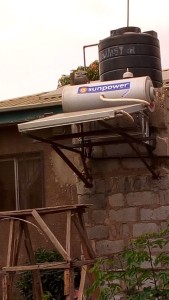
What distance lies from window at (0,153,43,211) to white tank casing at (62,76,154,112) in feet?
9.28

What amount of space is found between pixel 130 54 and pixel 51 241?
2.63 metres

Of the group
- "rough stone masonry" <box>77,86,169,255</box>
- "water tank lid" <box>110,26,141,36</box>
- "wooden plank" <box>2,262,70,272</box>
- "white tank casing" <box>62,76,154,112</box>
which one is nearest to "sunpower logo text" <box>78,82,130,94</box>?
"white tank casing" <box>62,76,154,112</box>

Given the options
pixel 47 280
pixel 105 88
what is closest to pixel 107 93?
pixel 105 88

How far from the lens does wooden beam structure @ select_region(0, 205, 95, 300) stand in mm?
5777

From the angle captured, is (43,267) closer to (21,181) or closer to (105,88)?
(105,88)

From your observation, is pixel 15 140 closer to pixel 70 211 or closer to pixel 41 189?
pixel 41 189

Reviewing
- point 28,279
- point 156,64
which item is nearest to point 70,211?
point 156,64

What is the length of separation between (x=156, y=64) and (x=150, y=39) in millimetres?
302

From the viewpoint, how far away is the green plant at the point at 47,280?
347 inches

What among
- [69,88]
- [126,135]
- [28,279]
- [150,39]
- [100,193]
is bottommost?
[28,279]

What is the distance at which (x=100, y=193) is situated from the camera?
7.67 metres

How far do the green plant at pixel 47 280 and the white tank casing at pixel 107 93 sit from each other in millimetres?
2687

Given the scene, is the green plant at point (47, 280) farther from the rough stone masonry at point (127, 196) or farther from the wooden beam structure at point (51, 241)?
the wooden beam structure at point (51, 241)

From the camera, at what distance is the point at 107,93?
270 inches
